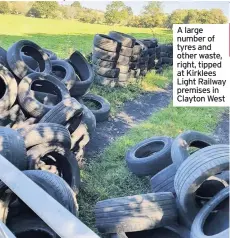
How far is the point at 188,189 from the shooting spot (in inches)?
108

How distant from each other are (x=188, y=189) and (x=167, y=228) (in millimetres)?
492

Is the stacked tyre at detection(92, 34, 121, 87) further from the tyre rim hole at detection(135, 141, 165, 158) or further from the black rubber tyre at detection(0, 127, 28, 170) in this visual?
the black rubber tyre at detection(0, 127, 28, 170)

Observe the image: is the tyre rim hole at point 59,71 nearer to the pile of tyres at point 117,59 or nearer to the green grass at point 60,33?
the pile of tyres at point 117,59

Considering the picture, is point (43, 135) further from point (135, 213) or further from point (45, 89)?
point (45, 89)

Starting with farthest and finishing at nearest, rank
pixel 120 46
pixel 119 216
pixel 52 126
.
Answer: pixel 120 46 < pixel 52 126 < pixel 119 216

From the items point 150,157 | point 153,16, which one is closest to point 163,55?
point 153,16

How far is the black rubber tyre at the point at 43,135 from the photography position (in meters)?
3.38

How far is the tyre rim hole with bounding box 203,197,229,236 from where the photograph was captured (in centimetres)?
270

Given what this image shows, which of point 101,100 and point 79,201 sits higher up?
point 101,100

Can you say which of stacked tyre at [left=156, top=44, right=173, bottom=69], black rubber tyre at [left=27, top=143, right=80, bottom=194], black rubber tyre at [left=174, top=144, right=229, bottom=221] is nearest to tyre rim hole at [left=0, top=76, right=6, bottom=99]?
black rubber tyre at [left=27, top=143, right=80, bottom=194]

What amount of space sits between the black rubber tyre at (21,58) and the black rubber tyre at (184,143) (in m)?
2.51

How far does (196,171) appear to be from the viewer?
2.74 meters

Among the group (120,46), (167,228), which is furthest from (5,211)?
(120,46)

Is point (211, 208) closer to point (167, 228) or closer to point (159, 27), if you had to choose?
point (167, 228)
